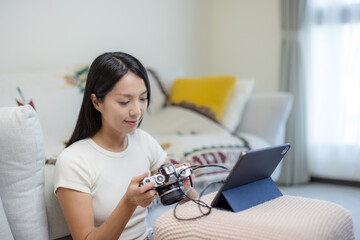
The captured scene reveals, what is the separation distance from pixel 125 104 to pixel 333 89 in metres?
2.14

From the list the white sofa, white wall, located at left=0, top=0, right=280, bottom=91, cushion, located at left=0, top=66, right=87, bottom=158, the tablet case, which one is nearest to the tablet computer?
the tablet case

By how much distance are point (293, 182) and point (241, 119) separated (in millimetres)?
779

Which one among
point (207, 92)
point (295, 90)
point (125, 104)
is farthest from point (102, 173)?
point (295, 90)

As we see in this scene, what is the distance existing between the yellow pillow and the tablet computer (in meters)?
1.40

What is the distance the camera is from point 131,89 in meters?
1.08

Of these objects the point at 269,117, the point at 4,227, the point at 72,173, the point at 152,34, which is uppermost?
the point at 152,34

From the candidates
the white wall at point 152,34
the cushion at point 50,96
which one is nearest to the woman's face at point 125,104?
the cushion at point 50,96

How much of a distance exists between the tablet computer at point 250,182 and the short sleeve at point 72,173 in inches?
13.7

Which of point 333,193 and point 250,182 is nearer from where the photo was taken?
point 250,182

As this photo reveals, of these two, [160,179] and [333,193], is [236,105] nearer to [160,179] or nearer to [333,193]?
[333,193]

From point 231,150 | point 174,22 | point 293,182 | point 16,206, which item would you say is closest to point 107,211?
point 16,206

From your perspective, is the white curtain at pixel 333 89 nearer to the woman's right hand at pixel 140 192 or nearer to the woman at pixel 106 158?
the woman at pixel 106 158

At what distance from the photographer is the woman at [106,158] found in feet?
3.27

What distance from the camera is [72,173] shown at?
1.04 meters
